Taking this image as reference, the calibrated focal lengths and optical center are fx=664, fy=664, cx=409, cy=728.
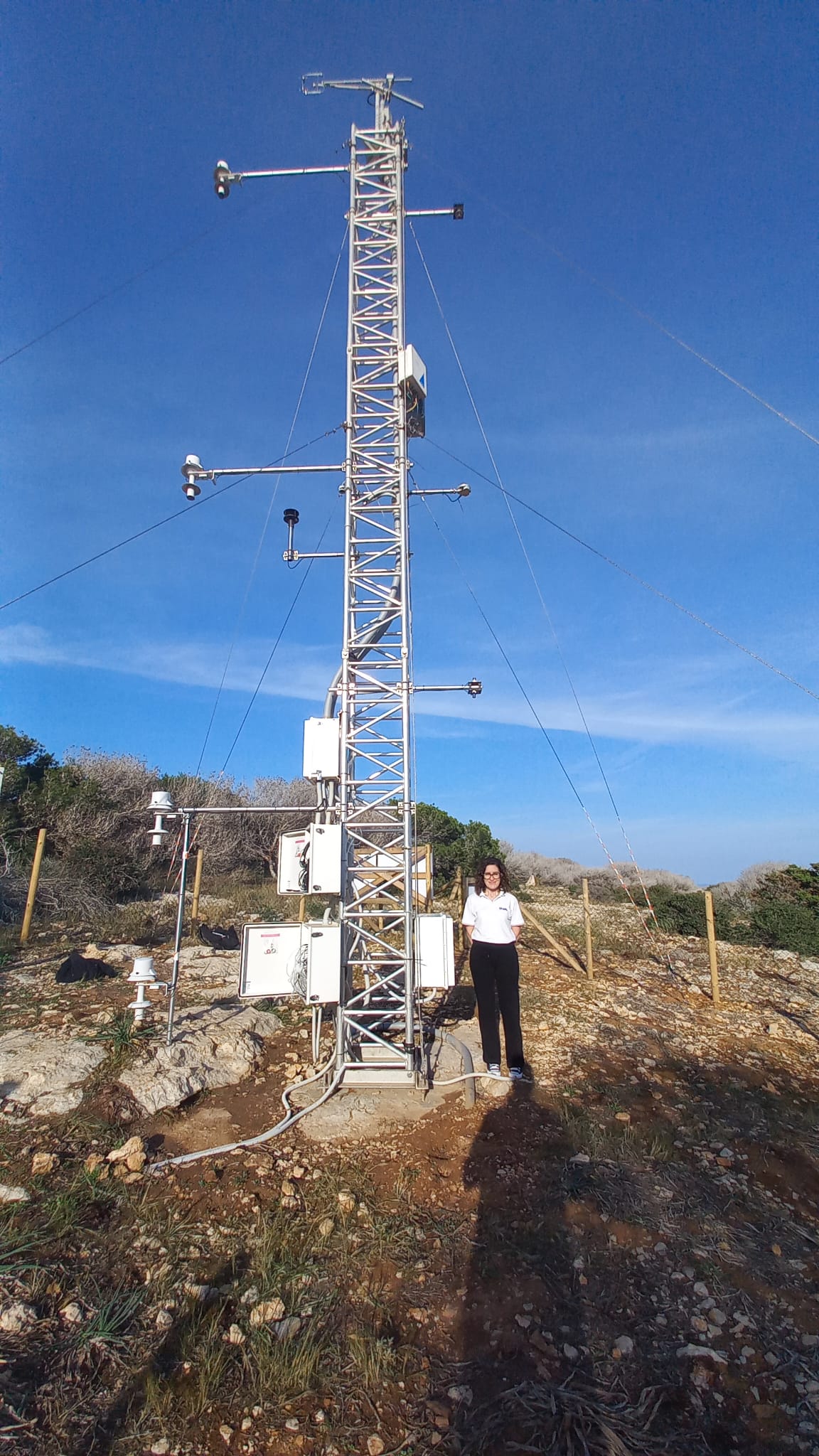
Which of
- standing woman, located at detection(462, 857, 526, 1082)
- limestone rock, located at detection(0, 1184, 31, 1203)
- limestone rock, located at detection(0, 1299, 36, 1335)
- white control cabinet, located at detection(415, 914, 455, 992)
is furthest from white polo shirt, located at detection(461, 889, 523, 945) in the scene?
limestone rock, located at detection(0, 1299, 36, 1335)

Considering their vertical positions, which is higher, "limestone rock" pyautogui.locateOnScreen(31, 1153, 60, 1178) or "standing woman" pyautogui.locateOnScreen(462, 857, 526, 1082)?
"standing woman" pyautogui.locateOnScreen(462, 857, 526, 1082)

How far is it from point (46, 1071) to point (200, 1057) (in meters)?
1.28

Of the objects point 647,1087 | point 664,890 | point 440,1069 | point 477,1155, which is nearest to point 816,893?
point 664,890

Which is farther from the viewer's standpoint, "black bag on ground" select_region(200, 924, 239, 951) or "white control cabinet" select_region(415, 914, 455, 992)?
"black bag on ground" select_region(200, 924, 239, 951)

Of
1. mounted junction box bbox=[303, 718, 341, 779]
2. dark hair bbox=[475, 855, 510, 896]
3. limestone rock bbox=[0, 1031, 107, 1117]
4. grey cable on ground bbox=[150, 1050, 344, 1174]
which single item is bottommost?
grey cable on ground bbox=[150, 1050, 344, 1174]

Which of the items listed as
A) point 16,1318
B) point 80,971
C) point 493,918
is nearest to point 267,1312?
point 16,1318

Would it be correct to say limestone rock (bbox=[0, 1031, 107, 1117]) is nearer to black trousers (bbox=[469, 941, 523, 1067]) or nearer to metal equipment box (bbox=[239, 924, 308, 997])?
metal equipment box (bbox=[239, 924, 308, 997])

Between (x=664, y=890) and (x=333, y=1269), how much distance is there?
1883 cm

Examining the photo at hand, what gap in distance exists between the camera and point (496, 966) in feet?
20.0

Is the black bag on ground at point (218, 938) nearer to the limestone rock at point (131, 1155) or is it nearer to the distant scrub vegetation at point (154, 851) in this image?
the distant scrub vegetation at point (154, 851)

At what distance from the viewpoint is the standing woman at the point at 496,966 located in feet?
19.7

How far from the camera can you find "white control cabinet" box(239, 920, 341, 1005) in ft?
19.3

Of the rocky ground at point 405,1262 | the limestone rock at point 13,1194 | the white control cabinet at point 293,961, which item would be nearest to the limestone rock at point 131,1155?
the rocky ground at point 405,1262

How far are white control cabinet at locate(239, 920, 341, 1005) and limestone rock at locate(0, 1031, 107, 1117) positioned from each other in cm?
144
